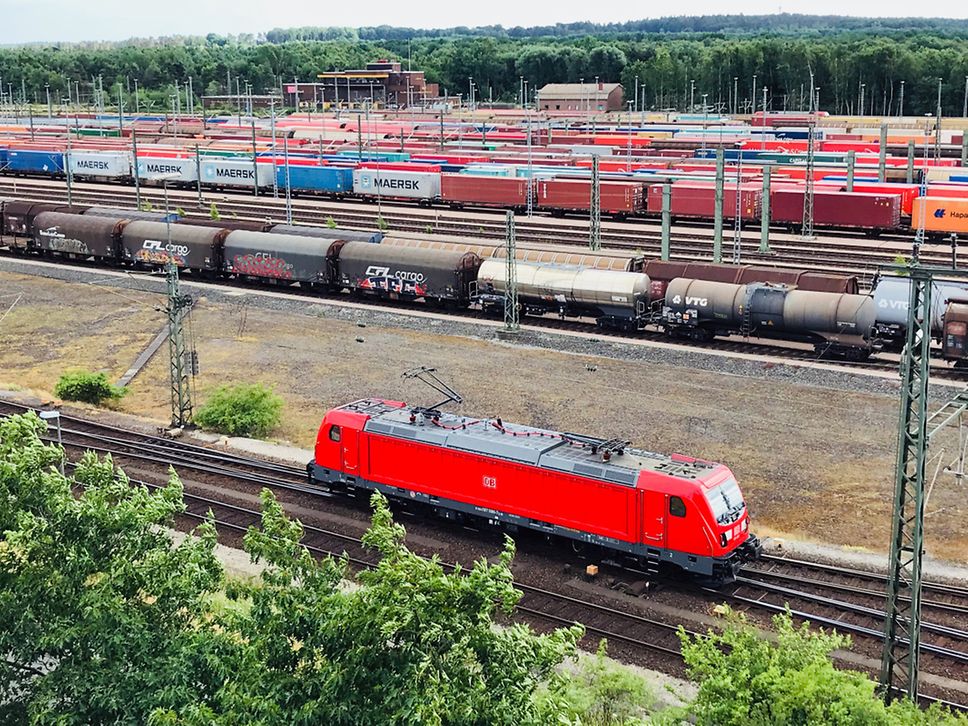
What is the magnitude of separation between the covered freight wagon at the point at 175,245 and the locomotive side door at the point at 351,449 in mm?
33580

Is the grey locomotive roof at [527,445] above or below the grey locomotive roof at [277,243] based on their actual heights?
below

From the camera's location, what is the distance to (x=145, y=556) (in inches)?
587

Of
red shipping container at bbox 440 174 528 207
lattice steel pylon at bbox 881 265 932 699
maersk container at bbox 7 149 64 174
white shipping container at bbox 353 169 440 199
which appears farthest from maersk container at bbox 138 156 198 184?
lattice steel pylon at bbox 881 265 932 699

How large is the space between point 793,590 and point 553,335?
2480cm

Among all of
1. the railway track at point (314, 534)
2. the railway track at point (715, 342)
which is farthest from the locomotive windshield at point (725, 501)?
the railway track at point (715, 342)

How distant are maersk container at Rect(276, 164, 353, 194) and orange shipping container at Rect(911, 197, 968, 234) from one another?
139 feet

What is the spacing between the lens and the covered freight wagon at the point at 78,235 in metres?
62.4

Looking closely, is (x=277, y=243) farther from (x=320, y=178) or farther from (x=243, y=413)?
(x=320, y=178)

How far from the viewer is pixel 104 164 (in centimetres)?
10012

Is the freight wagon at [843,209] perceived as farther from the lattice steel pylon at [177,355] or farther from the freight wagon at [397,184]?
the lattice steel pylon at [177,355]

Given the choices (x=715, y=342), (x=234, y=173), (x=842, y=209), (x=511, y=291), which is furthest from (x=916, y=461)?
(x=234, y=173)

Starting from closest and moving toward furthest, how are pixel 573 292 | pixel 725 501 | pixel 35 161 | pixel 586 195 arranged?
pixel 725 501 < pixel 573 292 < pixel 586 195 < pixel 35 161

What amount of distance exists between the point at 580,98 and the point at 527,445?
514 ft

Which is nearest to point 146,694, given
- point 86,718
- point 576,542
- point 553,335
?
point 86,718
